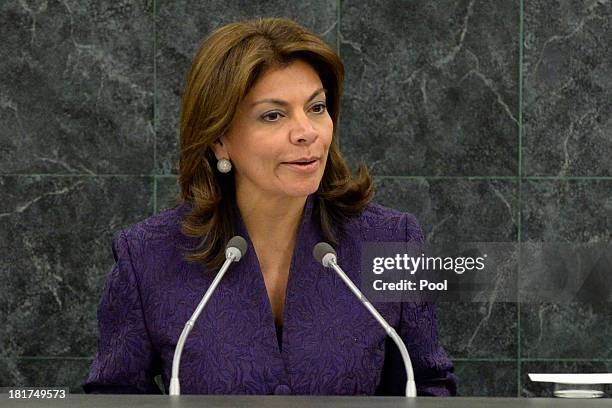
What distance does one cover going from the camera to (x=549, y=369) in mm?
3271

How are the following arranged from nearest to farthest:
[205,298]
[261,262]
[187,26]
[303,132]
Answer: [205,298] → [303,132] → [261,262] → [187,26]

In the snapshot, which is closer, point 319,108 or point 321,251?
point 321,251

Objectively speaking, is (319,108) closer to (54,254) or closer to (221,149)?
(221,149)

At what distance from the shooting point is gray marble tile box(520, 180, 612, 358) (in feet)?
10.7

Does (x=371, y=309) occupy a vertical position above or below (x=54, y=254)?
below

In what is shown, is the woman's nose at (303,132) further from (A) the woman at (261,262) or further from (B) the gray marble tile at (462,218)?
(B) the gray marble tile at (462,218)

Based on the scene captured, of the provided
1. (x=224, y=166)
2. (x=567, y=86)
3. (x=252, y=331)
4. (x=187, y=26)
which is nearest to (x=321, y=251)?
(x=252, y=331)

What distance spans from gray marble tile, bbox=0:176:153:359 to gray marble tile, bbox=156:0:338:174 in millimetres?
212

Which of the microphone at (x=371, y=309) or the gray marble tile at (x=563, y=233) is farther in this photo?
the gray marble tile at (x=563, y=233)

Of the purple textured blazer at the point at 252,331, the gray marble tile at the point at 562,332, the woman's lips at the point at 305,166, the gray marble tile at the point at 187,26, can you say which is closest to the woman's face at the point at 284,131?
A: the woman's lips at the point at 305,166

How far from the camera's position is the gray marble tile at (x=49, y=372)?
323 centimetres

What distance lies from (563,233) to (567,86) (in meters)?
0.46

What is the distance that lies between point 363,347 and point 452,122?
1.38 m

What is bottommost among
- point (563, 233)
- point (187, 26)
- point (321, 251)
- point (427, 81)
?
point (321, 251)
